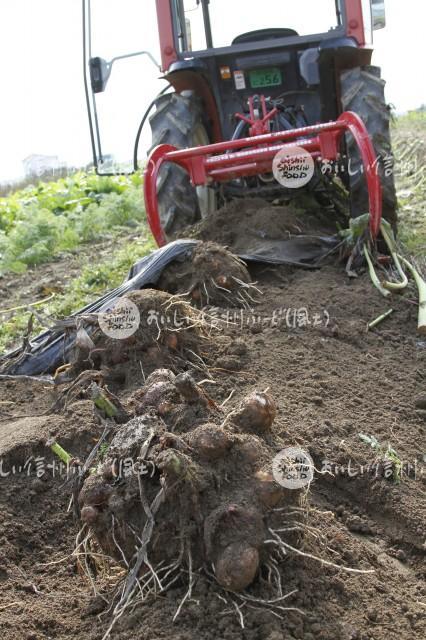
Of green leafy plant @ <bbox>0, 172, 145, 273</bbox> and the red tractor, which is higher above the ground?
the red tractor

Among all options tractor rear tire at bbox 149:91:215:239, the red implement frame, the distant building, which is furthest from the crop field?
the distant building

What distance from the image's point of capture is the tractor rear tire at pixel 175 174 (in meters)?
5.33

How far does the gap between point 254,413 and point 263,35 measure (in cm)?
395

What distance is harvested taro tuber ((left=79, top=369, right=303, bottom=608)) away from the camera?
2092 mm

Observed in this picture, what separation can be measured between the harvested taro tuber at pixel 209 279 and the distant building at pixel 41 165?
45.4ft

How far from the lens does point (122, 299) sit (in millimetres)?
3395

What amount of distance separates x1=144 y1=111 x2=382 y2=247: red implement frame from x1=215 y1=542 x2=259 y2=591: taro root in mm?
2834

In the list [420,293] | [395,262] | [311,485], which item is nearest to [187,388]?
[311,485]

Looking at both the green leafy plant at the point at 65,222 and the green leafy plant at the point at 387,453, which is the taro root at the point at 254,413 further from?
the green leafy plant at the point at 65,222

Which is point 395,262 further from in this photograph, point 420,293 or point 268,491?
point 268,491

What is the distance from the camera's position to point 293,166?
4875 mm

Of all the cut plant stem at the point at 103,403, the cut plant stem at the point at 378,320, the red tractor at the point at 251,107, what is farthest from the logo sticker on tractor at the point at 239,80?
the cut plant stem at the point at 103,403

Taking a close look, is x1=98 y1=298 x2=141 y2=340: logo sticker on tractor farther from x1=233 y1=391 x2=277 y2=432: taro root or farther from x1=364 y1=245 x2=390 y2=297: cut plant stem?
x1=364 y1=245 x2=390 y2=297: cut plant stem

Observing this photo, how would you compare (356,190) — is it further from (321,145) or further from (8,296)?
(8,296)
